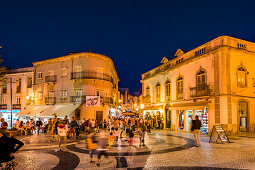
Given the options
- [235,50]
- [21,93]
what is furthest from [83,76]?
[235,50]

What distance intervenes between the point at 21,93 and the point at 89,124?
21.9m

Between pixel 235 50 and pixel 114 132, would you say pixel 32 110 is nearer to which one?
pixel 114 132

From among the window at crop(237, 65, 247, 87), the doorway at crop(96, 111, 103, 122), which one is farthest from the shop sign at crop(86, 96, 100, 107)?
the window at crop(237, 65, 247, 87)

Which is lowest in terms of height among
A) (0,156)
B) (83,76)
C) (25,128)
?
(25,128)

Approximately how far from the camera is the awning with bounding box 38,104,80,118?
26622mm

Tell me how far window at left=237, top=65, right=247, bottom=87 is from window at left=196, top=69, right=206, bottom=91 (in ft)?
9.76

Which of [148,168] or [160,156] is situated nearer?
[148,168]

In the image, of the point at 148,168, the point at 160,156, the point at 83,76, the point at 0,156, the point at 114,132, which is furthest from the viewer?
the point at 83,76

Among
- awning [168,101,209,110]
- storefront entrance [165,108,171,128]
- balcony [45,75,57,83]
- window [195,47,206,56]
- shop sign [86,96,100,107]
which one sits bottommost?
storefront entrance [165,108,171,128]

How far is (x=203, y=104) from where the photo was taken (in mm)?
19234

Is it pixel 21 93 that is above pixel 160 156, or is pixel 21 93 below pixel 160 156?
above

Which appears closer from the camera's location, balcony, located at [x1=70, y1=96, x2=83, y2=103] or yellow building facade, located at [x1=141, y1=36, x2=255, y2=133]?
yellow building facade, located at [x1=141, y1=36, x2=255, y2=133]

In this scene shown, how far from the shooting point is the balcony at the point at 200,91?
63.2 ft

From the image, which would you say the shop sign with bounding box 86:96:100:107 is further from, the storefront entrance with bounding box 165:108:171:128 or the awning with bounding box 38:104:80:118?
the storefront entrance with bounding box 165:108:171:128
